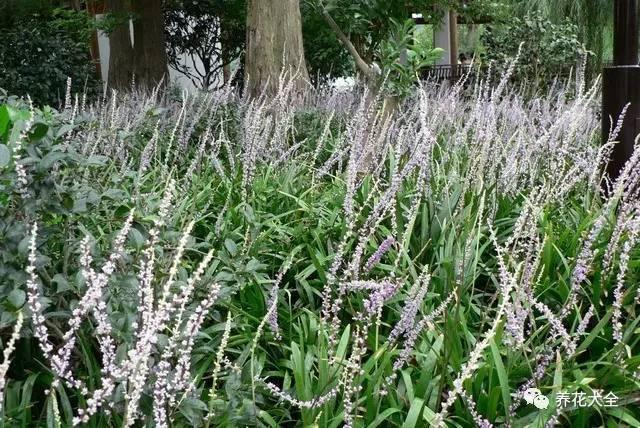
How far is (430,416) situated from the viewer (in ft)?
6.57

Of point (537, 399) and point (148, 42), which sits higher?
point (148, 42)

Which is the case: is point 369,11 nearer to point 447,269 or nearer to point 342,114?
point 342,114

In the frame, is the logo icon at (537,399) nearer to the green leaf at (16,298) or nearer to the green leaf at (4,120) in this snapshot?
the green leaf at (16,298)

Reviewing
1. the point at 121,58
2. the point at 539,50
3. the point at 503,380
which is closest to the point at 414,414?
the point at 503,380

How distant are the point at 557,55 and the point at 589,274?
8161 mm

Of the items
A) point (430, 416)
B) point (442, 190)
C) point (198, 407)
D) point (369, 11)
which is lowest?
point (430, 416)

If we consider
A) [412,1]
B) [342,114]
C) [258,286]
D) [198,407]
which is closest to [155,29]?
[412,1]

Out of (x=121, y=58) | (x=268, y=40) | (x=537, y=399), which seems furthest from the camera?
(x=121, y=58)

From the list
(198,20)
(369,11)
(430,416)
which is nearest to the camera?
(430,416)

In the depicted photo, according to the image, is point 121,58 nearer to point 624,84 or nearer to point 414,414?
point 624,84

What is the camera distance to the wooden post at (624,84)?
3.83 metres

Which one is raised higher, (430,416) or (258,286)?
(258,286)

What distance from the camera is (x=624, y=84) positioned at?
152 inches

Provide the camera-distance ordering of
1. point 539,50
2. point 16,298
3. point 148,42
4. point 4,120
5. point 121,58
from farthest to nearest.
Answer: point 121,58 → point 148,42 → point 539,50 → point 4,120 → point 16,298
